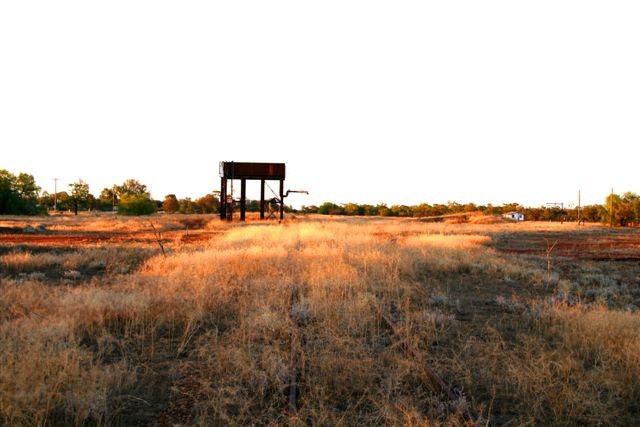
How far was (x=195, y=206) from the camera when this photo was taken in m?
90.6

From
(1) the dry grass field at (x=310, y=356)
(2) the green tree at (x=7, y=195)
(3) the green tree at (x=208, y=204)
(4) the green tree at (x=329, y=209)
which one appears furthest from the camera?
(4) the green tree at (x=329, y=209)

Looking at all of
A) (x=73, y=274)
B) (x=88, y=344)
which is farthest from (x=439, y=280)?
(x=73, y=274)

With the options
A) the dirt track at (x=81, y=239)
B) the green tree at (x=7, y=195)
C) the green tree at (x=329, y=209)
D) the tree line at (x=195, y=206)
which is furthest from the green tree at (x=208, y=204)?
the dirt track at (x=81, y=239)

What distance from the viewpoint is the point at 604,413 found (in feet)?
13.9

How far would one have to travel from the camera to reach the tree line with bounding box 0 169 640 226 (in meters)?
64.6

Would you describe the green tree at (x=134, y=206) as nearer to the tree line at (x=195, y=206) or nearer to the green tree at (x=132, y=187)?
the tree line at (x=195, y=206)

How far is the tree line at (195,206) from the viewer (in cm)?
6456

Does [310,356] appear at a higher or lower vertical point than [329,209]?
lower

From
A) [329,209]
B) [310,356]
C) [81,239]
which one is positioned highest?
[329,209]

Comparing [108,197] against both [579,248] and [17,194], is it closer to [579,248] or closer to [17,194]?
[17,194]

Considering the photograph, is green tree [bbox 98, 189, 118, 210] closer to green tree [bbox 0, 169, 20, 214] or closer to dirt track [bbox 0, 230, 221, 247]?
green tree [bbox 0, 169, 20, 214]

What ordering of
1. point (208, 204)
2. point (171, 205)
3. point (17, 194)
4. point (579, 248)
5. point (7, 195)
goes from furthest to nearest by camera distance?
point (171, 205)
point (208, 204)
point (17, 194)
point (7, 195)
point (579, 248)

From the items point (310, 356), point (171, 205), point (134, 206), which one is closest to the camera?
point (310, 356)

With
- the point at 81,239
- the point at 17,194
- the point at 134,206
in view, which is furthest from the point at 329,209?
the point at 81,239
